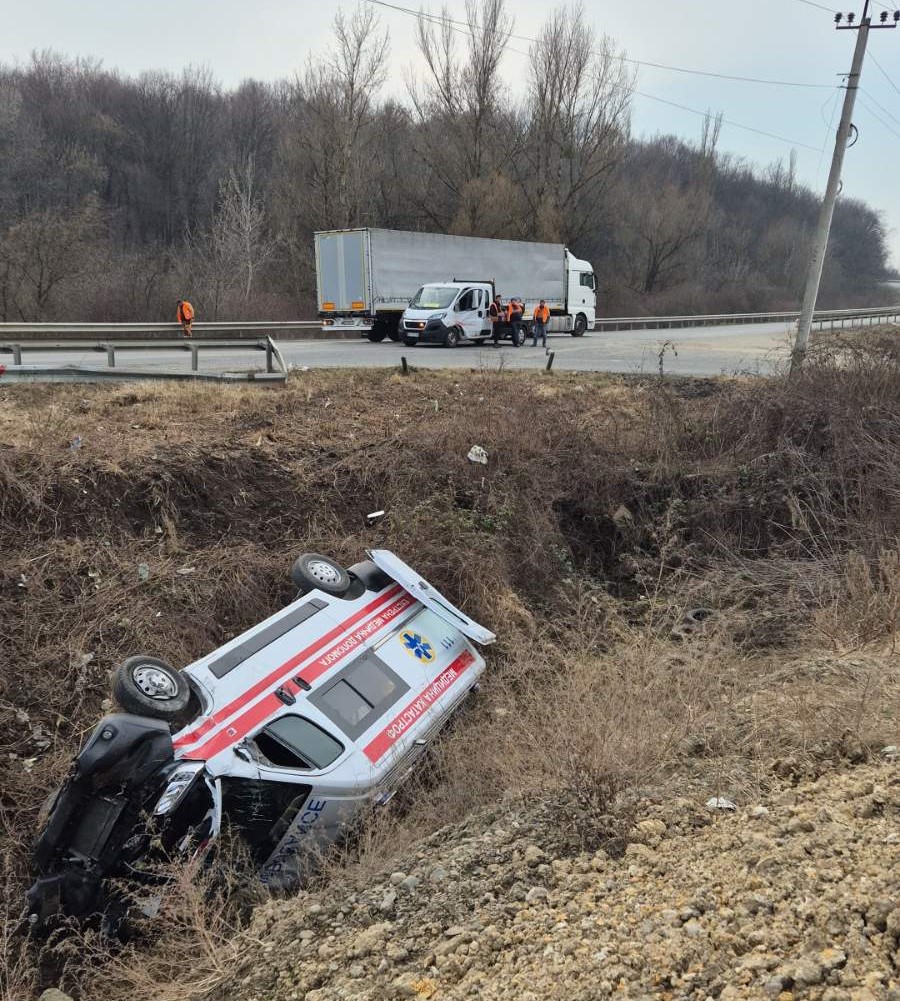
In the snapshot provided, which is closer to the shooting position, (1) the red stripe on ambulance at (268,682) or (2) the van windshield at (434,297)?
(1) the red stripe on ambulance at (268,682)

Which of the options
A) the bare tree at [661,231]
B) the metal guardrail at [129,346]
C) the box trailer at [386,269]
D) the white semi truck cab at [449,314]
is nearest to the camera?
the metal guardrail at [129,346]

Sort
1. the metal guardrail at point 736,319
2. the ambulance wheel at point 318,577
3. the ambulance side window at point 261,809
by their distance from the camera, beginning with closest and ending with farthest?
the ambulance side window at point 261,809, the ambulance wheel at point 318,577, the metal guardrail at point 736,319

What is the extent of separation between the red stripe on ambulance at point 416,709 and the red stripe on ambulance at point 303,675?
0.59m

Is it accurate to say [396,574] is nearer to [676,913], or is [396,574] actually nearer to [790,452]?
[676,913]

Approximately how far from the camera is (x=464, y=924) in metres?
3.53

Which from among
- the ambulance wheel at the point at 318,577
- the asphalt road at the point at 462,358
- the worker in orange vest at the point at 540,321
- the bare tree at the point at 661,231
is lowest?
the ambulance wheel at the point at 318,577

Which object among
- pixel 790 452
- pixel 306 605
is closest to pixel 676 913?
pixel 306 605

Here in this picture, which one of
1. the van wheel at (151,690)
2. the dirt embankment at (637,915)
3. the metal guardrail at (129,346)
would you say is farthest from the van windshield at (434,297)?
the dirt embankment at (637,915)

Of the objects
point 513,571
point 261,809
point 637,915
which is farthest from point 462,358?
point 637,915

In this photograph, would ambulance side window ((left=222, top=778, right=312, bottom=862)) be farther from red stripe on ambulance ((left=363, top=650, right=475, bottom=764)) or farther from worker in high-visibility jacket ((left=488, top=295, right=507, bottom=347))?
worker in high-visibility jacket ((left=488, top=295, right=507, bottom=347))

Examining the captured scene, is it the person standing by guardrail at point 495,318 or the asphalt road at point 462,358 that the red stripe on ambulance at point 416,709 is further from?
the person standing by guardrail at point 495,318

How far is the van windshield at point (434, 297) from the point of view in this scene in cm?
2272

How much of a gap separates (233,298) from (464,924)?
33952 millimetres

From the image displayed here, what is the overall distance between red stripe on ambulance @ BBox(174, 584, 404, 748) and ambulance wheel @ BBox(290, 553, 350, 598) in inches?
13.3
